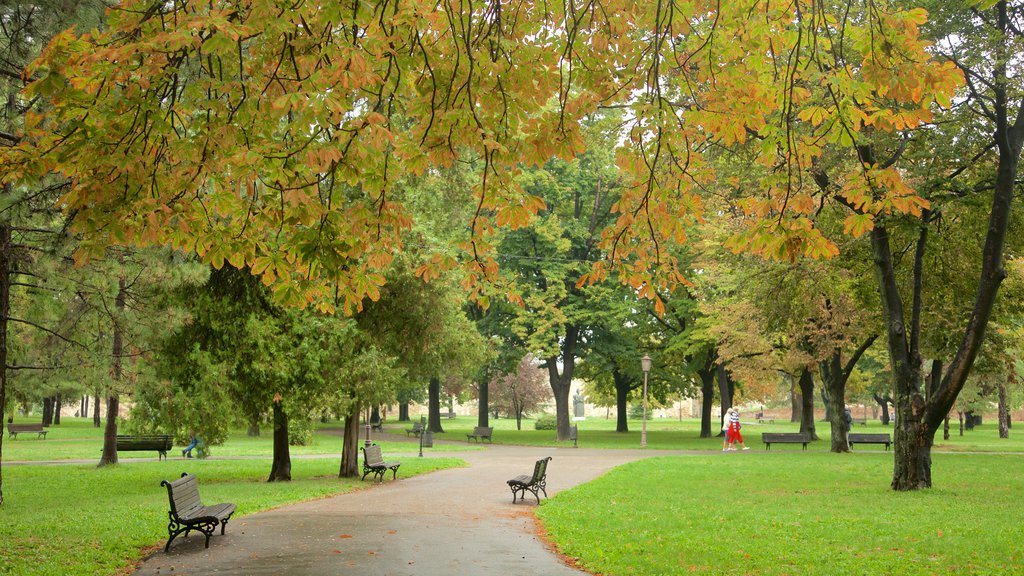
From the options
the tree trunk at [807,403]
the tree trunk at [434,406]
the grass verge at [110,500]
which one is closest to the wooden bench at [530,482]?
the grass verge at [110,500]

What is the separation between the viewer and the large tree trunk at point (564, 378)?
40.4 metres

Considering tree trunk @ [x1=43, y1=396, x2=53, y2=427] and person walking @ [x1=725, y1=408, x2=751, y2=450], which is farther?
tree trunk @ [x1=43, y1=396, x2=53, y2=427]

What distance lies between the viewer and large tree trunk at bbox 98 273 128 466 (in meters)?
15.3

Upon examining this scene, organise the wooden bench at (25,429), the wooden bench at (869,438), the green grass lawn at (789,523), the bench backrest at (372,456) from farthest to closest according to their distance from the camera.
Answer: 1. the wooden bench at (25,429)
2. the wooden bench at (869,438)
3. the bench backrest at (372,456)
4. the green grass lawn at (789,523)

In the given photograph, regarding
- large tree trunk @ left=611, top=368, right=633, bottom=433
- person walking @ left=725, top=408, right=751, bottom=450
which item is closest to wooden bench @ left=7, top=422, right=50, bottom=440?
large tree trunk @ left=611, top=368, right=633, bottom=433

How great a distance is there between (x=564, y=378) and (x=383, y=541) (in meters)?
30.9

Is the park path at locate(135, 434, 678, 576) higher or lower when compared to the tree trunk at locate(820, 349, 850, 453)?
lower

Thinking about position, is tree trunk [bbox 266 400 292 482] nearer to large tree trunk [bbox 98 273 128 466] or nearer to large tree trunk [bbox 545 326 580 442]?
large tree trunk [bbox 98 273 128 466]

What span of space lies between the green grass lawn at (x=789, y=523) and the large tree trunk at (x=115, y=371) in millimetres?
8484

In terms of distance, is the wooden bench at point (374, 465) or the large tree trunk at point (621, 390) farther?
the large tree trunk at point (621, 390)

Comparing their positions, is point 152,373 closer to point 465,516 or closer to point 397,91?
point 465,516

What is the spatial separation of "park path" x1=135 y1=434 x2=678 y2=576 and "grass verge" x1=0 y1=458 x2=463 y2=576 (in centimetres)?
63

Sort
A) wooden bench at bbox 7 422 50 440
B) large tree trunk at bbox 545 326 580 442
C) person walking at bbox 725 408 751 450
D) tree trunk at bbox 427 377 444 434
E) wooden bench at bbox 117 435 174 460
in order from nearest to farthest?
wooden bench at bbox 117 435 174 460, person walking at bbox 725 408 751 450, large tree trunk at bbox 545 326 580 442, wooden bench at bbox 7 422 50 440, tree trunk at bbox 427 377 444 434

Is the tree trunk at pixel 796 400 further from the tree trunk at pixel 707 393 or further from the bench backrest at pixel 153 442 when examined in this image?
the bench backrest at pixel 153 442
